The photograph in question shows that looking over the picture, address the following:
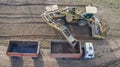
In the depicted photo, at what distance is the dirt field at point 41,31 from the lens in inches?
666

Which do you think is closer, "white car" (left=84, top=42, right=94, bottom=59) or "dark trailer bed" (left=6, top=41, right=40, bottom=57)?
"white car" (left=84, top=42, right=94, bottom=59)

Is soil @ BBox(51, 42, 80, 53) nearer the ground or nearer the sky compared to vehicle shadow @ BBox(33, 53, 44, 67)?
nearer the sky

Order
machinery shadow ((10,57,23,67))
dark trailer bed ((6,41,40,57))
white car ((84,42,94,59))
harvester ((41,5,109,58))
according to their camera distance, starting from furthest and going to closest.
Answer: harvester ((41,5,109,58)), dark trailer bed ((6,41,40,57)), white car ((84,42,94,59)), machinery shadow ((10,57,23,67))

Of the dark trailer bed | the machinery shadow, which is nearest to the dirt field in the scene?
the machinery shadow

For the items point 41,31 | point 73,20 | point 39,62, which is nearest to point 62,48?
point 39,62

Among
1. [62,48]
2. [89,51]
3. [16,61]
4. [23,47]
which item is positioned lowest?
[16,61]

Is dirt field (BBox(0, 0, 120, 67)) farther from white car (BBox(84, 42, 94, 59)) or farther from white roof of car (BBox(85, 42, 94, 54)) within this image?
white roof of car (BBox(85, 42, 94, 54))

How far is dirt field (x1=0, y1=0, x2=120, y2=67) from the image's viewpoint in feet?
55.5

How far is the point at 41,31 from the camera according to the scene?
62.0 ft

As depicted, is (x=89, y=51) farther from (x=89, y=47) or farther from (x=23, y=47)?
(x=23, y=47)

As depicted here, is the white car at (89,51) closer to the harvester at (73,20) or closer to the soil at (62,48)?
the harvester at (73,20)

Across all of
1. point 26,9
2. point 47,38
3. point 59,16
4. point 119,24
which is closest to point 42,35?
point 47,38

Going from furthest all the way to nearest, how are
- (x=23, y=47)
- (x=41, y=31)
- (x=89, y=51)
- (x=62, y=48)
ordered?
(x=41, y=31)
(x=23, y=47)
(x=62, y=48)
(x=89, y=51)

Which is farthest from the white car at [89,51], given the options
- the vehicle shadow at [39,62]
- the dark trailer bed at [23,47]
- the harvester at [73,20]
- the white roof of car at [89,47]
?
the dark trailer bed at [23,47]
